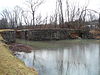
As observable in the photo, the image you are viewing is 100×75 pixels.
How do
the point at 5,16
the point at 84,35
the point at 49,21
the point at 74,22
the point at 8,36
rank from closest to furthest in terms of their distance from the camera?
the point at 8,36 → the point at 84,35 → the point at 74,22 → the point at 49,21 → the point at 5,16

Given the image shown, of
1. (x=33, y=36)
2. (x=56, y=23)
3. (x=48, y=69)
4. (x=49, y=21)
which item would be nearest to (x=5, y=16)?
(x=49, y=21)

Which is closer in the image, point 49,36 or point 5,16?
point 49,36

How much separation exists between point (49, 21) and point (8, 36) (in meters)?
20.9

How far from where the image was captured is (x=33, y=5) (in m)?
32.9

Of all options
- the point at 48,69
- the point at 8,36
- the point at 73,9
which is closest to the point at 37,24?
the point at 73,9

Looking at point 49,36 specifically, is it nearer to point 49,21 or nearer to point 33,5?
point 33,5

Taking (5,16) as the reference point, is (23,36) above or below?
below

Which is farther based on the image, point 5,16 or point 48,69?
Answer: point 5,16

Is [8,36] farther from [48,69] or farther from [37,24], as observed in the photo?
[37,24]

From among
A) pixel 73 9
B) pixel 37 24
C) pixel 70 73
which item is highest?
pixel 73 9

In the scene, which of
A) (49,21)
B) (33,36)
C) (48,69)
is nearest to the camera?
(48,69)

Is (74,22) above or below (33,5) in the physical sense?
below

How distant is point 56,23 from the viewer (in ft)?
117

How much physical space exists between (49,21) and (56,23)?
136 inches
